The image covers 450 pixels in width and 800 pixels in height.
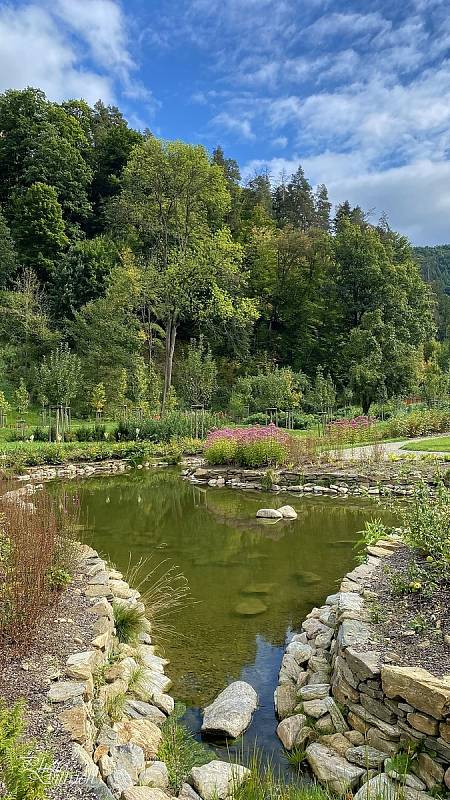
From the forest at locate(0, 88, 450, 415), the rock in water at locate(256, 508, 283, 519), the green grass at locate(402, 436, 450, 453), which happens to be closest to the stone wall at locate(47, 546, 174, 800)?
the rock in water at locate(256, 508, 283, 519)

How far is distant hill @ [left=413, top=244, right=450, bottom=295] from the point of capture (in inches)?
2827

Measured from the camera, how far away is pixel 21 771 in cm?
209

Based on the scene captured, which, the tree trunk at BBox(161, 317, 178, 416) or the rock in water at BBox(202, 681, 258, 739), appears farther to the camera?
the tree trunk at BBox(161, 317, 178, 416)

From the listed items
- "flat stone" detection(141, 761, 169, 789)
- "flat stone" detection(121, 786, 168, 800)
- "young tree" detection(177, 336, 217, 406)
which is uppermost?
"young tree" detection(177, 336, 217, 406)

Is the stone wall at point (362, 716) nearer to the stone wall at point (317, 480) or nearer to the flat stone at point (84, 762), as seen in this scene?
the flat stone at point (84, 762)

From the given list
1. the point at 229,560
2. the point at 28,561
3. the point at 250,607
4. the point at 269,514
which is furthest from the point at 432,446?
the point at 28,561

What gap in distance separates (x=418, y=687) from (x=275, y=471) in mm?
10329

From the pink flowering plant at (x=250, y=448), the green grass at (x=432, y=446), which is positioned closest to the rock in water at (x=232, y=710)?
the pink flowering plant at (x=250, y=448)

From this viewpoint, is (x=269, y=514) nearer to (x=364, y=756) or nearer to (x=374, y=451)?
(x=374, y=451)

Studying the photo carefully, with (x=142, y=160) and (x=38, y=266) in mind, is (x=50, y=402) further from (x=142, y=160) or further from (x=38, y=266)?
(x=38, y=266)

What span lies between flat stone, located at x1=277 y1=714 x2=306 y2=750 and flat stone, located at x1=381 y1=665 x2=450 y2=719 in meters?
0.79

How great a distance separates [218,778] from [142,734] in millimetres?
641

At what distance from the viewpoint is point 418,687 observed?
3242mm

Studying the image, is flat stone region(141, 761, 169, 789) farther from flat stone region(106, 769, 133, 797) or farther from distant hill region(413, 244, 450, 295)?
distant hill region(413, 244, 450, 295)
